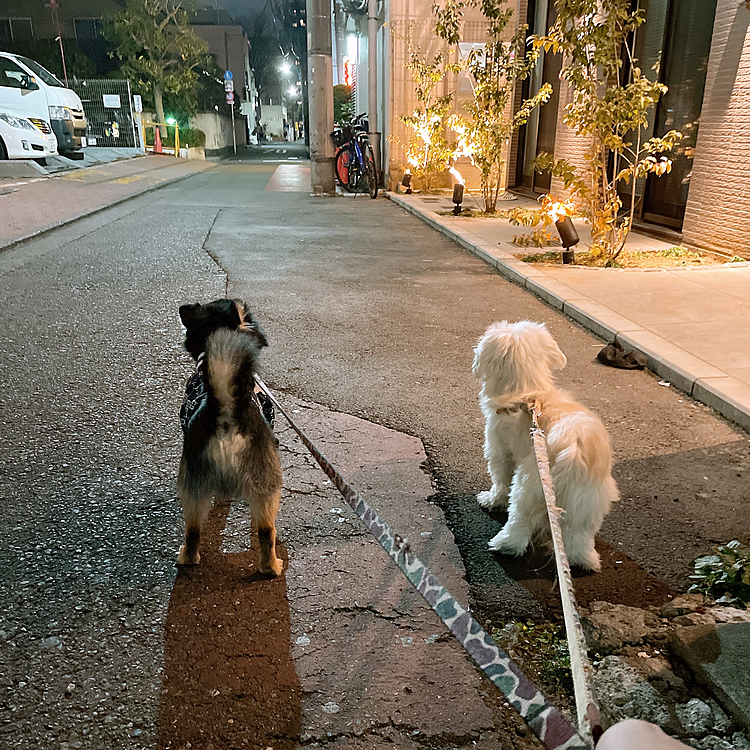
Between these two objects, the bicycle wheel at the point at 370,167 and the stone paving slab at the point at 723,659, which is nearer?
the stone paving slab at the point at 723,659

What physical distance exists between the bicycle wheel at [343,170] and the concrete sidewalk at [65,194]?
5420 millimetres

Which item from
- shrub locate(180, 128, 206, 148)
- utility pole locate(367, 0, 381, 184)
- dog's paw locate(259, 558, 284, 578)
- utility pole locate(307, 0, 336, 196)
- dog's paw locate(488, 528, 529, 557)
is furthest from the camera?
shrub locate(180, 128, 206, 148)

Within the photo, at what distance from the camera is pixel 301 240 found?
10727 mm

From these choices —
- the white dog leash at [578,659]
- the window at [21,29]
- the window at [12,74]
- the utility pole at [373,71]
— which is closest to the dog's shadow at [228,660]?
the white dog leash at [578,659]

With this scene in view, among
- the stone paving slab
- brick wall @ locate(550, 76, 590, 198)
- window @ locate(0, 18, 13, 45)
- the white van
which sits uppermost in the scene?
window @ locate(0, 18, 13, 45)

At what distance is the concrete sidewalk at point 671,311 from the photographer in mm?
4473

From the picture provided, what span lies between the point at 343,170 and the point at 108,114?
2090cm

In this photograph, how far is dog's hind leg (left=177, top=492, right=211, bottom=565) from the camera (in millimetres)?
2510

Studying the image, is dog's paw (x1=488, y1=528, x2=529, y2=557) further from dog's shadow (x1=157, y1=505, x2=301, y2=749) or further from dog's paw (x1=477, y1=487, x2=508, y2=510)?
dog's shadow (x1=157, y1=505, x2=301, y2=749)

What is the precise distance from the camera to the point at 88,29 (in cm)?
4269

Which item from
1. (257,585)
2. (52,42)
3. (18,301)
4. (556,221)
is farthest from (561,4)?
(52,42)

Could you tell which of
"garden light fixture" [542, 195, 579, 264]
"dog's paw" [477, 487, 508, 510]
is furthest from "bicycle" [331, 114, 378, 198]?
"dog's paw" [477, 487, 508, 510]

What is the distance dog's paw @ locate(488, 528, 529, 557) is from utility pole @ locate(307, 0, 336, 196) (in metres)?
15.1

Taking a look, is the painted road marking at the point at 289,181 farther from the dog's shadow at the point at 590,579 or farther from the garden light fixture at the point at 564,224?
the dog's shadow at the point at 590,579
